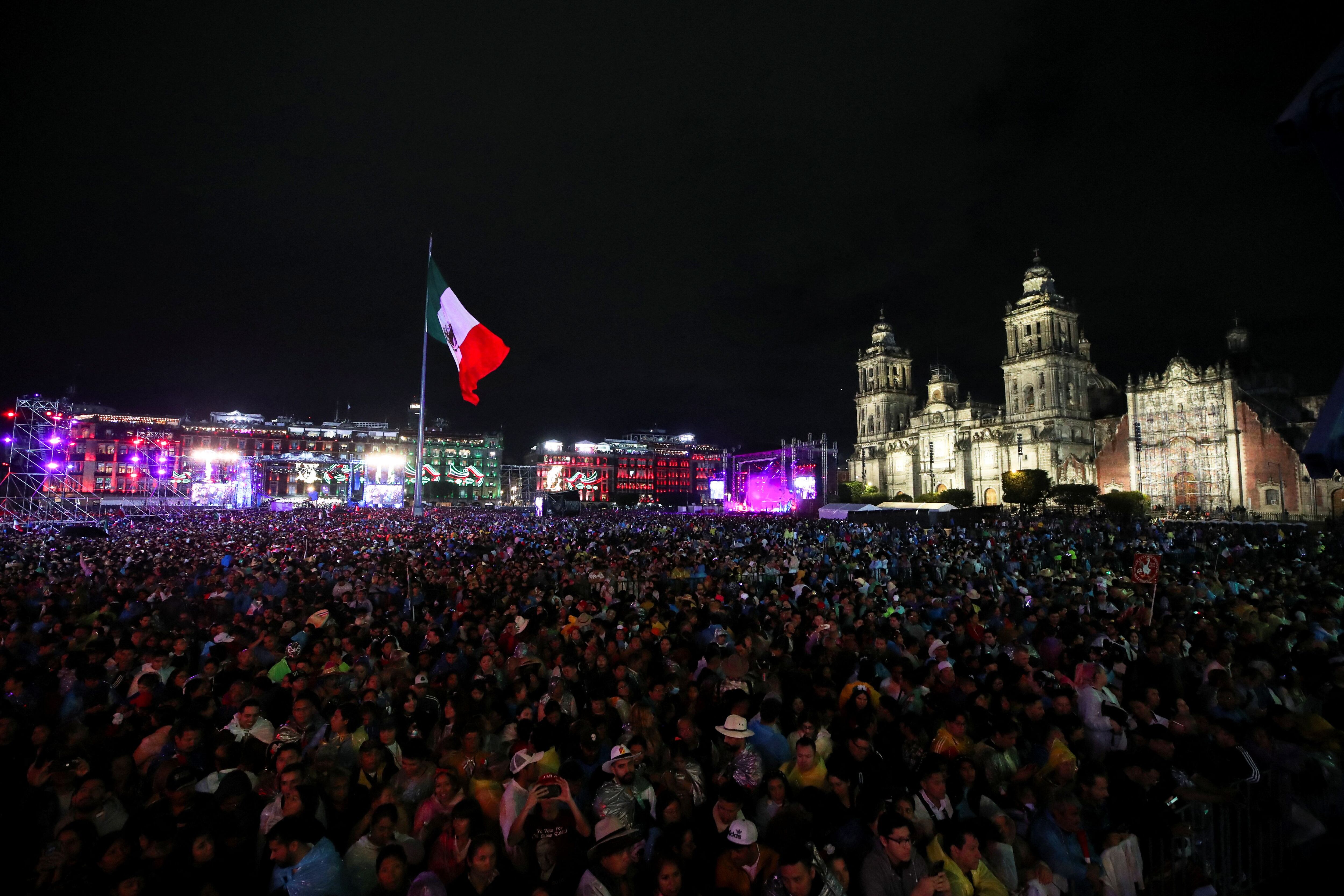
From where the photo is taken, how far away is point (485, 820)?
4430mm

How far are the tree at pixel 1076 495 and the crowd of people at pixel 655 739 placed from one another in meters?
48.2

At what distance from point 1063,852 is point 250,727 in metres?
5.84

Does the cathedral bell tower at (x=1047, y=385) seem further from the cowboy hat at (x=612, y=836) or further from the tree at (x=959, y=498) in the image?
the cowboy hat at (x=612, y=836)

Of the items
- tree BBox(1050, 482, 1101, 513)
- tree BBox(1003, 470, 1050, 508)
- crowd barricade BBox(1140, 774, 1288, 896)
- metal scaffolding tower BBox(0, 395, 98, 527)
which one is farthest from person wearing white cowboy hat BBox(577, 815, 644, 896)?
tree BBox(1003, 470, 1050, 508)

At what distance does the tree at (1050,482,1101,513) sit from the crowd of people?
48.2 metres

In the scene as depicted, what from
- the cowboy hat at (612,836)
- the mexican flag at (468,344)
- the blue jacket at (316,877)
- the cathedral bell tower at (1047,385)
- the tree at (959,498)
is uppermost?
the cathedral bell tower at (1047,385)

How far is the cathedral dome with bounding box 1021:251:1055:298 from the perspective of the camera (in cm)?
7056

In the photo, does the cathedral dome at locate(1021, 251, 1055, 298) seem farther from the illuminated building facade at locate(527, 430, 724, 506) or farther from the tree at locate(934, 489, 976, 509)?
the illuminated building facade at locate(527, 430, 724, 506)

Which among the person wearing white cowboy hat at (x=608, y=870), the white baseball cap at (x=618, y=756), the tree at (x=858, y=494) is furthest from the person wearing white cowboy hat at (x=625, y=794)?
the tree at (x=858, y=494)

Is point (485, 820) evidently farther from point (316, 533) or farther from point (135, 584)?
point (316, 533)

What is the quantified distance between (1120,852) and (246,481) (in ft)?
283

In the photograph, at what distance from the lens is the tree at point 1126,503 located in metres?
50.4

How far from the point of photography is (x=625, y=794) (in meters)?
4.36

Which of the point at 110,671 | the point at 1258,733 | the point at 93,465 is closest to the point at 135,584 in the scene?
the point at 110,671
